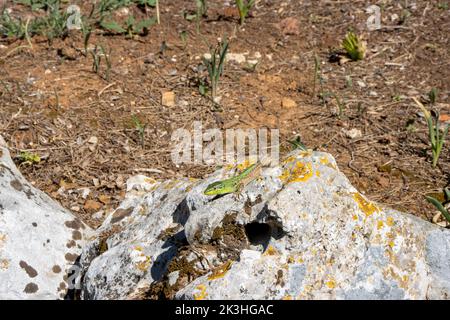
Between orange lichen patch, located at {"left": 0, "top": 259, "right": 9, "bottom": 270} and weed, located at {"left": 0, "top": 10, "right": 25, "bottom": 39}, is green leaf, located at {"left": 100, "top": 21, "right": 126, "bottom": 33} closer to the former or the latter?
weed, located at {"left": 0, "top": 10, "right": 25, "bottom": 39}

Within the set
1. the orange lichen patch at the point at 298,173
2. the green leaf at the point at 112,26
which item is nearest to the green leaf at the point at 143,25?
the green leaf at the point at 112,26

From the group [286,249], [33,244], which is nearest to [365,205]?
[286,249]

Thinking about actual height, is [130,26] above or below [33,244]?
above

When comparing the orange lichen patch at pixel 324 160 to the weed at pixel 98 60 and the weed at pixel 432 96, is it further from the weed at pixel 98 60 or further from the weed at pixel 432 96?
the weed at pixel 98 60

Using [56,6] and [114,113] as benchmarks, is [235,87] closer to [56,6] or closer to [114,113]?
[114,113]

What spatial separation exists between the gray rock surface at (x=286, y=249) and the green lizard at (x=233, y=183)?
0.04 metres

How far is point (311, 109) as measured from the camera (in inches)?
179

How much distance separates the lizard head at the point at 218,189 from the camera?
2.51m

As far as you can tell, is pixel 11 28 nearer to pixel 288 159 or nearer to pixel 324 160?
pixel 288 159

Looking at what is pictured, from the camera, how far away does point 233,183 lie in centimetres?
253

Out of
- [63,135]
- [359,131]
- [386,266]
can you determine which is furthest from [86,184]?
[386,266]

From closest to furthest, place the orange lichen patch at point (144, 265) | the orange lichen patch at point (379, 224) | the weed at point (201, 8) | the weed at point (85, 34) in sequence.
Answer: the orange lichen patch at point (379, 224) < the orange lichen patch at point (144, 265) < the weed at point (85, 34) < the weed at point (201, 8)

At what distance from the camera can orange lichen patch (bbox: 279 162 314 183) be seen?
8.09 ft

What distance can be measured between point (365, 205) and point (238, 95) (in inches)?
95.3
